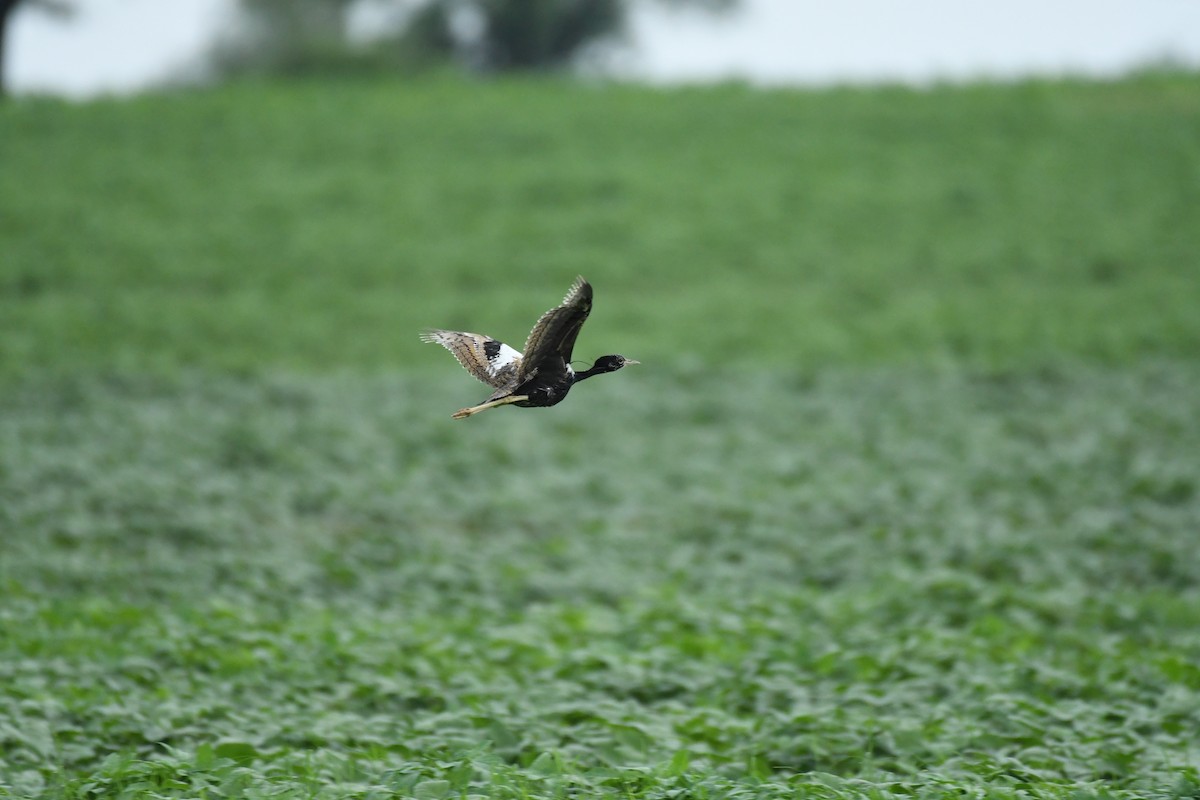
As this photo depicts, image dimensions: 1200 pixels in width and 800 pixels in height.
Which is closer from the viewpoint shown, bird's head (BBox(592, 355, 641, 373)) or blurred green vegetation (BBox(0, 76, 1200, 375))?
bird's head (BBox(592, 355, 641, 373))

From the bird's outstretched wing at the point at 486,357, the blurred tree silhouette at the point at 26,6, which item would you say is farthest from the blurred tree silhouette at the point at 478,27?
the bird's outstretched wing at the point at 486,357

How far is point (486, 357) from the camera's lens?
338cm

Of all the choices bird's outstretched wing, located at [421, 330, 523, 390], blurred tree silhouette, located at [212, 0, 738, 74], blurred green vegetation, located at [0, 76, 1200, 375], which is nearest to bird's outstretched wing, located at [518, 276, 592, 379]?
bird's outstretched wing, located at [421, 330, 523, 390]

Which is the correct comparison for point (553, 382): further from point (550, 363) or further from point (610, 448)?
point (610, 448)

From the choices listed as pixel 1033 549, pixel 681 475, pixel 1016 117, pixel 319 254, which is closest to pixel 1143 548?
pixel 1033 549

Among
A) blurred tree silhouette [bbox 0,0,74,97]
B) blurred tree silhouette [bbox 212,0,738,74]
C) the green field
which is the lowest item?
the green field

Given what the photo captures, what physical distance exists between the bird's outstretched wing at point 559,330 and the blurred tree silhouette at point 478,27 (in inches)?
1267

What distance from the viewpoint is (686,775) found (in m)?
4.24

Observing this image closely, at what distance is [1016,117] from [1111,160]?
8.24 feet

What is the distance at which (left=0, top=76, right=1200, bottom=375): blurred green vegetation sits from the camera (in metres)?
15.9

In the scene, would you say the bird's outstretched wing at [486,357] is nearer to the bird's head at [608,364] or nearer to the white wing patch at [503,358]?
the white wing patch at [503,358]

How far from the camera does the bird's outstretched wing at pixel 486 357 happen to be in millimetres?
3275

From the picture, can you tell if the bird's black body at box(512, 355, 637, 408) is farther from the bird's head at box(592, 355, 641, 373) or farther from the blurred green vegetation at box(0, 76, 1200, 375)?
the blurred green vegetation at box(0, 76, 1200, 375)

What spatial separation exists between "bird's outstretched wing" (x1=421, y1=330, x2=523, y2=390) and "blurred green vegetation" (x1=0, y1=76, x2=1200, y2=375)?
37.6 ft
